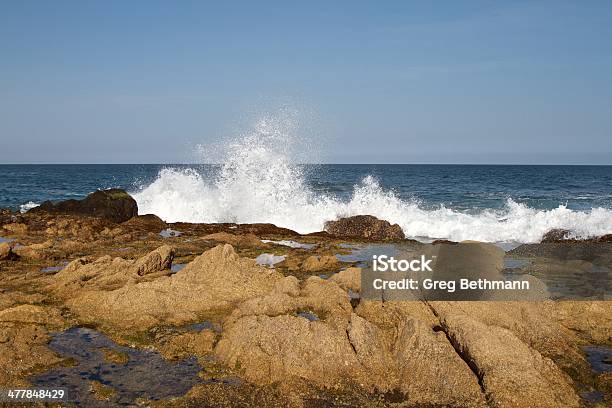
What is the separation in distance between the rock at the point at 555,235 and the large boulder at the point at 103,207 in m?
18.2

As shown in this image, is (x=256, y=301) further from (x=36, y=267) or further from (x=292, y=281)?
(x=36, y=267)

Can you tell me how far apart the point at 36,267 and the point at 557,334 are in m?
11.4

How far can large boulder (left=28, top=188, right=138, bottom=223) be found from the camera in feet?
77.4

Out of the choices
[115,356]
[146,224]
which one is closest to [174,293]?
[115,356]

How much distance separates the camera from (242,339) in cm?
718

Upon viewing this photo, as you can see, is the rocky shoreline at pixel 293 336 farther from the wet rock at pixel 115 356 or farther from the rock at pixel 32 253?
the rock at pixel 32 253

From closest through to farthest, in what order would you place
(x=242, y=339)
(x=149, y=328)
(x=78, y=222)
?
(x=242, y=339), (x=149, y=328), (x=78, y=222)

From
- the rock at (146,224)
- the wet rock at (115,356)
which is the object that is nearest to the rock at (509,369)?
the wet rock at (115,356)

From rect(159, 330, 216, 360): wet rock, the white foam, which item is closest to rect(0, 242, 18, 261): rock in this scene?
the white foam

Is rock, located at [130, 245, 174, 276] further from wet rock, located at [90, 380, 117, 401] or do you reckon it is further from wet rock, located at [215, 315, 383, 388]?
wet rock, located at [90, 380, 117, 401]

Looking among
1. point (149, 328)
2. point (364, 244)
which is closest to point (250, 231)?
point (364, 244)

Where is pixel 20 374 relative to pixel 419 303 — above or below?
below

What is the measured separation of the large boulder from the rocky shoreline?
10.5 metres

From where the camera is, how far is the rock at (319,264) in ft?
42.7
